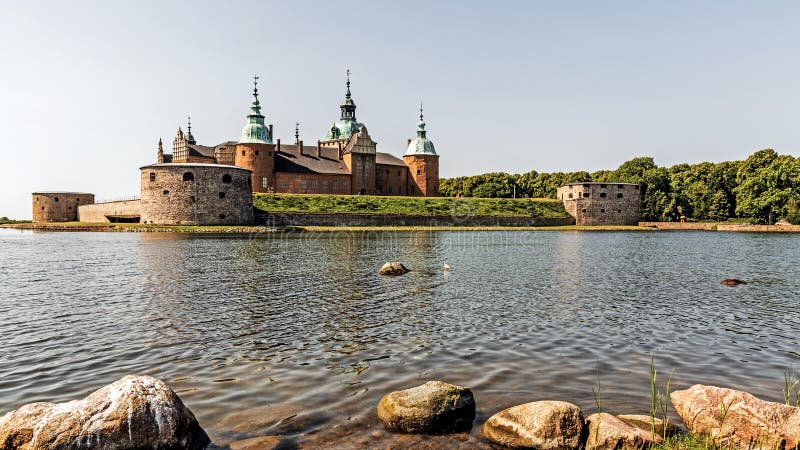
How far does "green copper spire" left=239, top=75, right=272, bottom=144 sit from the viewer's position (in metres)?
85.9

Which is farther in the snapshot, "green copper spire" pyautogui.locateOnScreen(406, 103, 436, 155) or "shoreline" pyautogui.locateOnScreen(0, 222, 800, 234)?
"green copper spire" pyautogui.locateOnScreen(406, 103, 436, 155)

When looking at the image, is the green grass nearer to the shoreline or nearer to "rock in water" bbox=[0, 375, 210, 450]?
the shoreline

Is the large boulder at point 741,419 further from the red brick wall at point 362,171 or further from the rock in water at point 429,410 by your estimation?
the red brick wall at point 362,171

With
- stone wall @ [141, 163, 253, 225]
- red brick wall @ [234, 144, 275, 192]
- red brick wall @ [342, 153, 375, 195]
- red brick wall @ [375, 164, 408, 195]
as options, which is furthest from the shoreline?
red brick wall @ [375, 164, 408, 195]

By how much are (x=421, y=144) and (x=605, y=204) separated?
110ft

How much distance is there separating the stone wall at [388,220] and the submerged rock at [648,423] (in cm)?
6545

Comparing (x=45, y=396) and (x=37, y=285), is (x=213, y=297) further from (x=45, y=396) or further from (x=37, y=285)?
(x=45, y=396)

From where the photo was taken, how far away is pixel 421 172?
330 feet

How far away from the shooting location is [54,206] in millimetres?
88000

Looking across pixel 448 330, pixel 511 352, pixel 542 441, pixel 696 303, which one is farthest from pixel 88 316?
pixel 696 303

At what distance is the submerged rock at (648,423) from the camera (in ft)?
23.2

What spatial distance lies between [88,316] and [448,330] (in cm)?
951

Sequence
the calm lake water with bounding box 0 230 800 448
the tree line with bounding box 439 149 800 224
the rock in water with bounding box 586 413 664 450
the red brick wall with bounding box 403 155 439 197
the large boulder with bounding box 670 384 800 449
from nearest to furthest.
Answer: the large boulder with bounding box 670 384 800 449 < the rock in water with bounding box 586 413 664 450 < the calm lake water with bounding box 0 230 800 448 < the tree line with bounding box 439 149 800 224 < the red brick wall with bounding box 403 155 439 197

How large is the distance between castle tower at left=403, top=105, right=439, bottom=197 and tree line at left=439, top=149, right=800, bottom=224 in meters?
15.5
